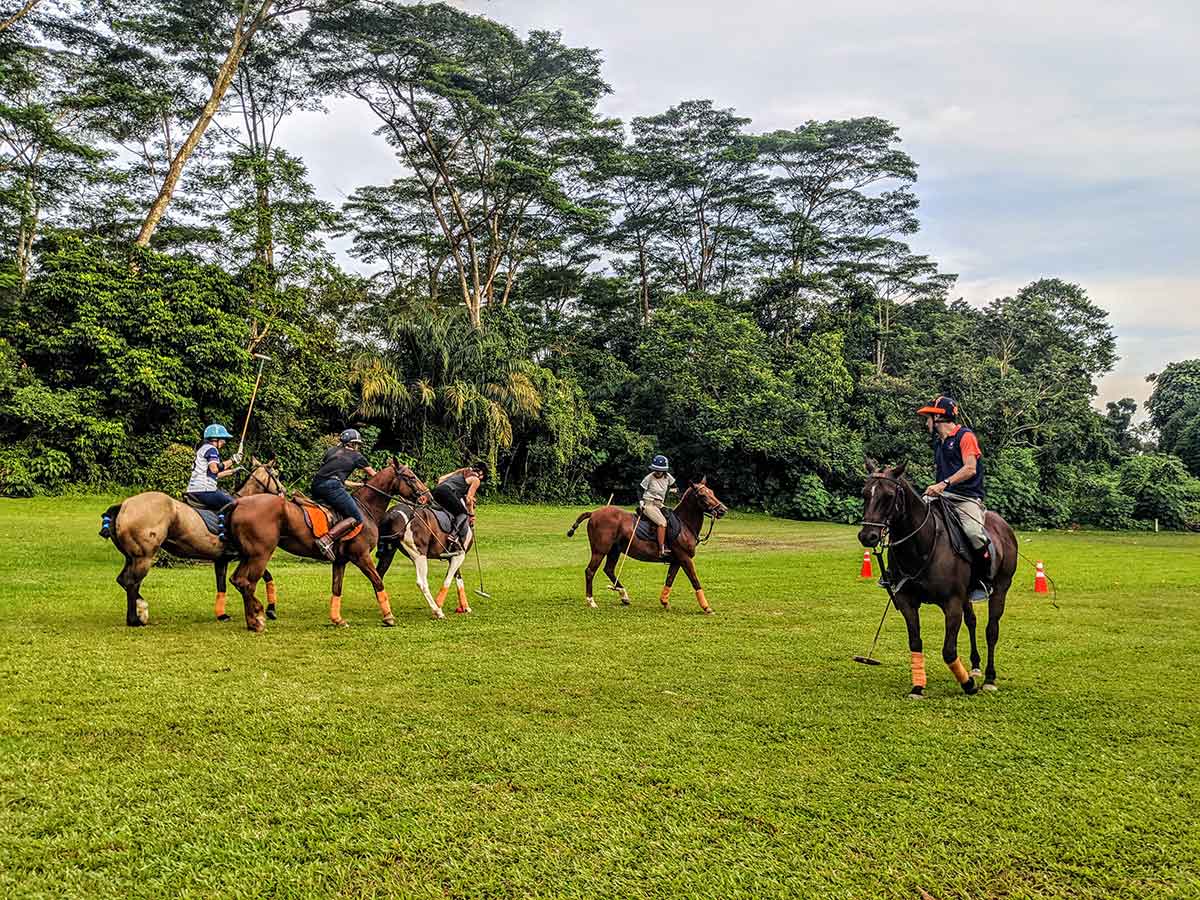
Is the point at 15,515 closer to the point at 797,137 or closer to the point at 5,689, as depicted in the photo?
the point at 5,689

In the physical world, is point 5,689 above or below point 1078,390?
below

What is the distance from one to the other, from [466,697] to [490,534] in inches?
597

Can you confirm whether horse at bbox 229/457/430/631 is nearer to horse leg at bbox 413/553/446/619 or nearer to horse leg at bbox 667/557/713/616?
horse leg at bbox 413/553/446/619

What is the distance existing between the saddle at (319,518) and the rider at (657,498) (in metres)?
3.89

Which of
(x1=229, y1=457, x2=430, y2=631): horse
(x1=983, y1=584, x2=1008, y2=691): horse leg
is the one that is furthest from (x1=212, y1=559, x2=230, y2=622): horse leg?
(x1=983, y1=584, x2=1008, y2=691): horse leg

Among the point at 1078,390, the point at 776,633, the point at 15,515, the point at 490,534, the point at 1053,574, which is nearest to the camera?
the point at 776,633

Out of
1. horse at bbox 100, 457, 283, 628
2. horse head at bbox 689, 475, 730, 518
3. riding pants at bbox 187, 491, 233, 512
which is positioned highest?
horse head at bbox 689, 475, 730, 518

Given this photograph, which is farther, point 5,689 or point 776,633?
point 776,633

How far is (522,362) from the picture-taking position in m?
29.3

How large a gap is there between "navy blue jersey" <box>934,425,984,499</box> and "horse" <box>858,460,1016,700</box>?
0.41 m

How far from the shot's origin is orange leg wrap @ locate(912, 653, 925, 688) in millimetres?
6219

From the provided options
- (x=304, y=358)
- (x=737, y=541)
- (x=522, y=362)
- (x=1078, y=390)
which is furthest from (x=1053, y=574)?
(x=1078, y=390)

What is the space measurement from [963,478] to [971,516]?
365mm

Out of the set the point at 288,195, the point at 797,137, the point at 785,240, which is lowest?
the point at 288,195
